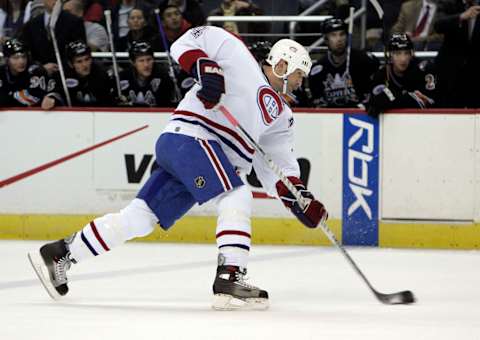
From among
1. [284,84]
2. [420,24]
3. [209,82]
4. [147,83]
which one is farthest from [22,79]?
[209,82]

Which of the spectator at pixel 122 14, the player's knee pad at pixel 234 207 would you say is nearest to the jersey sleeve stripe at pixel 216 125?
the player's knee pad at pixel 234 207

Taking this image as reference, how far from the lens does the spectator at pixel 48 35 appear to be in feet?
23.1

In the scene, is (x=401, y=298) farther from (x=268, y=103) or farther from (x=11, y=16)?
(x=11, y=16)

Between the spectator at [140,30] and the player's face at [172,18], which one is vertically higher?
the player's face at [172,18]

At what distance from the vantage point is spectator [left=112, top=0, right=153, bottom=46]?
23.8ft

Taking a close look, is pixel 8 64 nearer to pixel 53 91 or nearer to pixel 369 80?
pixel 53 91

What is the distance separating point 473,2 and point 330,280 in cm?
251

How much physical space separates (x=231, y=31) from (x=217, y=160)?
2902 mm

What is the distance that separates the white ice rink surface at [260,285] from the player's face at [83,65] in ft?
3.93

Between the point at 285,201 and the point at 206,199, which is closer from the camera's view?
the point at 206,199

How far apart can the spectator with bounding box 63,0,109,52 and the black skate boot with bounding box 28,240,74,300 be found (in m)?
3.36

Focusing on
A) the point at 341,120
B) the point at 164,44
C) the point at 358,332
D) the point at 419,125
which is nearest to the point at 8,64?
the point at 164,44

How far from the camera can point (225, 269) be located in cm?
386

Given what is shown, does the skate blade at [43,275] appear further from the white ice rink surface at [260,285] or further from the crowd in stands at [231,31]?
the crowd in stands at [231,31]
